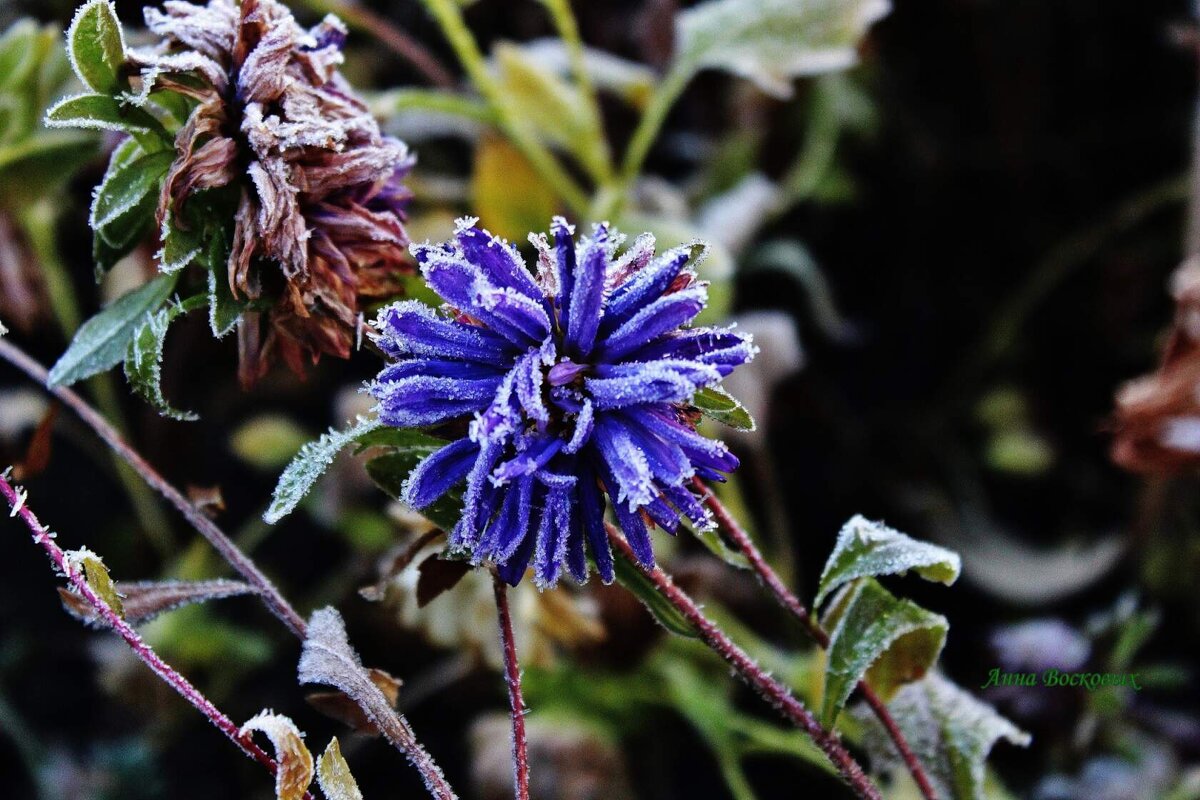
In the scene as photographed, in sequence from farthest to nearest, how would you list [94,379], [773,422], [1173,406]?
[773,422]
[94,379]
[1173,406]

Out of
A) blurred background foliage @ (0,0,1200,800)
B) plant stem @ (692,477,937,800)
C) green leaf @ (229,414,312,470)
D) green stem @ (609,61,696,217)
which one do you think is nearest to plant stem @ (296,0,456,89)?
blurred background foliage @ (0,0,1200,800)

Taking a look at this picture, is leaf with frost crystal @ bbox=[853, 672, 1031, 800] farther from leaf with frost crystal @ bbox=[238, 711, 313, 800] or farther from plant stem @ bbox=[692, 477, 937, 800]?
leaf with frost crystal @ bbox=[238, 711, 313, 800]

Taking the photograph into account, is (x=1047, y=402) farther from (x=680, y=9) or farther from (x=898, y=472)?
(x=680, y=9)

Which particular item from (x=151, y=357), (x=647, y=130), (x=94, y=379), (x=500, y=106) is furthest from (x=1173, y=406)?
(x=94, y=379)

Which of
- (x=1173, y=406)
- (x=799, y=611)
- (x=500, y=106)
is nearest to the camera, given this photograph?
(x=799, y=611)

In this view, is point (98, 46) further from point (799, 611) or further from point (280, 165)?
point (799, 611)

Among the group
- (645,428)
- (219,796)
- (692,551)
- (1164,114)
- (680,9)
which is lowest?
(219,796)

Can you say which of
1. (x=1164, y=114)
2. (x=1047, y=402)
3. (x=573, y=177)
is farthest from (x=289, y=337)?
(x=1164, y=114)
